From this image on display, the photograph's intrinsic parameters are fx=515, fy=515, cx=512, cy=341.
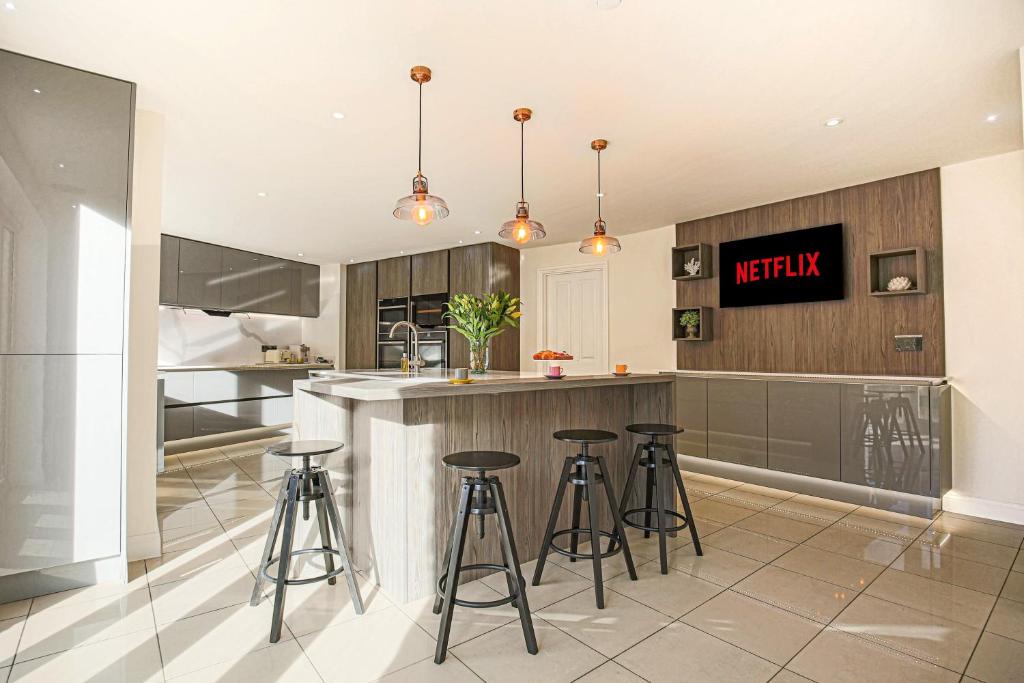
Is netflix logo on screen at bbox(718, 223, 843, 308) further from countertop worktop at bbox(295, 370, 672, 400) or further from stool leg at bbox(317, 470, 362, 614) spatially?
stool leg at bbox(317, 470, 362, 614)

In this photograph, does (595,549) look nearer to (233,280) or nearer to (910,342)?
(910,342)

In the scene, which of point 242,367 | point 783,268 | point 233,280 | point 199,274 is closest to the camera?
point 783,268

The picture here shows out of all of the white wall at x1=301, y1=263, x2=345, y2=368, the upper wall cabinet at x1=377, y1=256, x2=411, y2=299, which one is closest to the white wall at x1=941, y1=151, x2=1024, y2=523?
the upper wall cabinet at x1=377, y1=256, x2=411, y2=299

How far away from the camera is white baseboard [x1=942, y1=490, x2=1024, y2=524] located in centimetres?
353

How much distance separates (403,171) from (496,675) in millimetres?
3383

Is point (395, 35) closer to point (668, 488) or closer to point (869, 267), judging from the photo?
point (668, 488)

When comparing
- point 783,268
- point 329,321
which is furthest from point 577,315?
point 329,321

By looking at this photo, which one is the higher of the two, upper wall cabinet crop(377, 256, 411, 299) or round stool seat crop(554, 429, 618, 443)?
upper wall cabinet crop(377, 256, 411, 299)

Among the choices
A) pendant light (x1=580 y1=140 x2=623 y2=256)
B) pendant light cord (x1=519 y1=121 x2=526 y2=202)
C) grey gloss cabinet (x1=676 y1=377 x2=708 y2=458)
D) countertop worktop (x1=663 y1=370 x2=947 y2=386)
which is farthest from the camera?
grey gloss cabinet (x1=676 y1=377 x2=708 y2=458)

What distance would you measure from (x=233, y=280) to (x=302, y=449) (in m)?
5.01

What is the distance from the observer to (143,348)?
114 inches

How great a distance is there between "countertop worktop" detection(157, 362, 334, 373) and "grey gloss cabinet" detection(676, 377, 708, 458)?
4.79m

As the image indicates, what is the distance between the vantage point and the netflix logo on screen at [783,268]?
4355 mm

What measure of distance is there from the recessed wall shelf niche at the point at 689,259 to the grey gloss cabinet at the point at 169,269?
5519 mm
